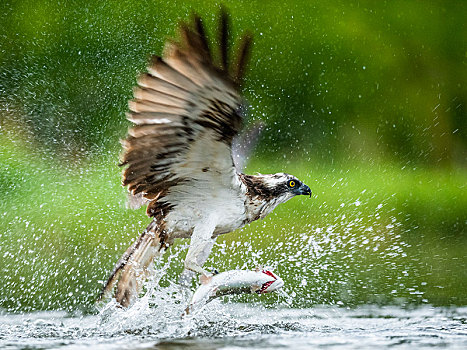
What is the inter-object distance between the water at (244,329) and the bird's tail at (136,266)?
206 millimetres

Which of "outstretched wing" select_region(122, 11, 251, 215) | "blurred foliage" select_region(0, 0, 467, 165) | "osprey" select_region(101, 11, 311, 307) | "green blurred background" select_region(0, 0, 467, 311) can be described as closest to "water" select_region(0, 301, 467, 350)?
"osprey" select_region(101, 11, 311, 307)

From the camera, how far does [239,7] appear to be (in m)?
13.5

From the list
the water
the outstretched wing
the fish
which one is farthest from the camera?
the fish

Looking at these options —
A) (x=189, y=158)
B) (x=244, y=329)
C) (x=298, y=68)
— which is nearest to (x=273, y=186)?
(x=189, y=158)

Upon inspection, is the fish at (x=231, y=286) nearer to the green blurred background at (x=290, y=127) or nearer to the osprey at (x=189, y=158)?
the osprey at (x=189, y=158)

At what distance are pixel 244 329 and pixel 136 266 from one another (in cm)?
102

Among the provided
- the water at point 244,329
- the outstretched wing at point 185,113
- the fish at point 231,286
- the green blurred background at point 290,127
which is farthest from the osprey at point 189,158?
the green blurred background at point 290,127

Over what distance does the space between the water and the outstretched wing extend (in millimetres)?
988

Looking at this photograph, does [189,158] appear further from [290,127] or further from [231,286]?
[290,127]

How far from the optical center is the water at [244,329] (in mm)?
4891

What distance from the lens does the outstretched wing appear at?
4648mm

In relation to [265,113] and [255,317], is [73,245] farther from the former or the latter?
[265,113]

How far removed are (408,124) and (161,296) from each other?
8.47 meters

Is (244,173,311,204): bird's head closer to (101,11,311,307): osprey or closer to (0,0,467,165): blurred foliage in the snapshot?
(101,11,311,307): osprey
